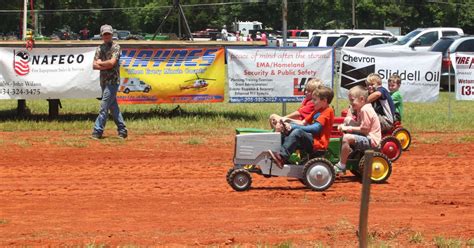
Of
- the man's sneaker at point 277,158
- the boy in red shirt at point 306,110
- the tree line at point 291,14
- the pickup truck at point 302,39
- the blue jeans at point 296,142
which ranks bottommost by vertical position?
the man's sneaker at point 277,158

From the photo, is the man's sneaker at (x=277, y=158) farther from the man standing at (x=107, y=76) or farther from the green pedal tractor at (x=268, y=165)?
the man standing at (x=107, y=76)

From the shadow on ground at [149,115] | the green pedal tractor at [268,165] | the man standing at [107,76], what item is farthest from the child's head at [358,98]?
the shadow on ground at [149,115]

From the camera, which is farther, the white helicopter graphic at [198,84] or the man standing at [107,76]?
the white helicopter graphic at [198,84]

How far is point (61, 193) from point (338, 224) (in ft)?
12.2

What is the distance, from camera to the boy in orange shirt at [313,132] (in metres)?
10.2

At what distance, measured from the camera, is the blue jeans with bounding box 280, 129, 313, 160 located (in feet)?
33.4

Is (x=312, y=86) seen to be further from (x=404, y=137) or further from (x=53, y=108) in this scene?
(x=53, y=108)

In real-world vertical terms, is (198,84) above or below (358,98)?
above

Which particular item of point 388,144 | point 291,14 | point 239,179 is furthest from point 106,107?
point 291,14

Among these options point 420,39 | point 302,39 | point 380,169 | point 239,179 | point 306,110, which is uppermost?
point 302,39

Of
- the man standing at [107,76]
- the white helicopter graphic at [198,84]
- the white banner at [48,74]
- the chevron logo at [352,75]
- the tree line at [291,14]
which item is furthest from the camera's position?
the tree line at [291,14]

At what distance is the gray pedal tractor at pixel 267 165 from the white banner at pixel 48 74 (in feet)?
25.5

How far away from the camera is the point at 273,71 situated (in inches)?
692

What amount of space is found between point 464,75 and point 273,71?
180 inches
